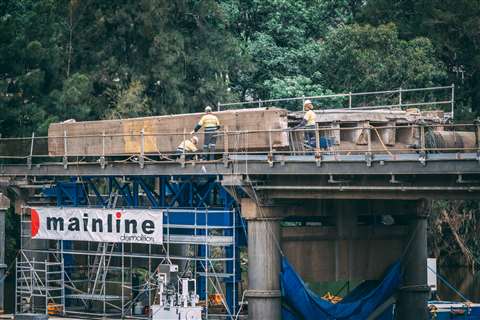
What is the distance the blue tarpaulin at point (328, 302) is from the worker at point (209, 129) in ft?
15.0

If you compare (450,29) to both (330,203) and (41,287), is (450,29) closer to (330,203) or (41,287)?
(41,287)

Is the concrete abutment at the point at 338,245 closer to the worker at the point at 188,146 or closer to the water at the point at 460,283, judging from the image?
the worker at the point at 188,146

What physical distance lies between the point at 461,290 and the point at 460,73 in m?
15.9

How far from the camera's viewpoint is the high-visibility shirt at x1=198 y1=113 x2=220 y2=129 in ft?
153

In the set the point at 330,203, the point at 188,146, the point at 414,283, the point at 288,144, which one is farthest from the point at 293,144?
the point at 414,283

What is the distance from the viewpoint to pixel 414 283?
48.6 meters

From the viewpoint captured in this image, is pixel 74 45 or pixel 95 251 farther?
pixel 74 45

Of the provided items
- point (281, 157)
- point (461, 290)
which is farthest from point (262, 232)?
point (461, 290)

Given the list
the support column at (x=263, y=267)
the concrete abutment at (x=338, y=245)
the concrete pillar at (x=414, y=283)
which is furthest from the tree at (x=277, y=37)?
the support column at (x=263, y=267)

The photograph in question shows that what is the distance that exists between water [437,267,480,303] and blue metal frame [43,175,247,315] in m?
20.3

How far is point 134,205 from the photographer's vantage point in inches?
2002

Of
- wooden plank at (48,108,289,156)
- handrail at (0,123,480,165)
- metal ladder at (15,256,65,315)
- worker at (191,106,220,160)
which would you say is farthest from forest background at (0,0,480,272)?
worker at (191,106,220,160)

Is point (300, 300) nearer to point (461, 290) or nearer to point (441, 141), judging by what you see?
point (441, 141)

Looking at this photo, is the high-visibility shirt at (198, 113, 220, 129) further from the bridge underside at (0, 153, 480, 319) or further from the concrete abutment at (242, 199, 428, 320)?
the concrete abutment at (242, 199, 428, 320)
